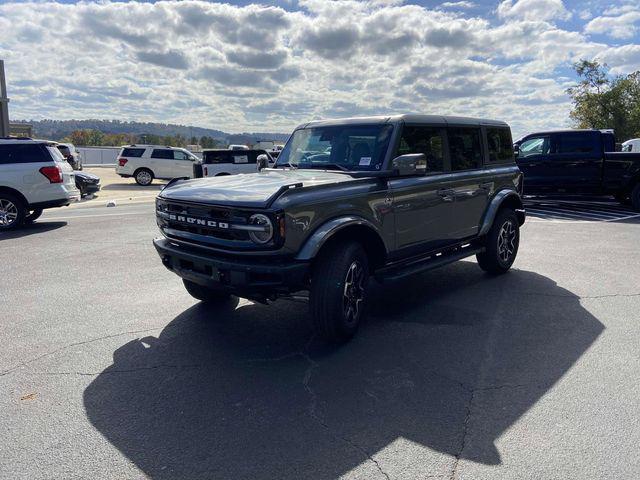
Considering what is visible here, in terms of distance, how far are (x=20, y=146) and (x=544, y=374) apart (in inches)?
433

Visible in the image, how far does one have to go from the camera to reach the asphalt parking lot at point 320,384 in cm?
278

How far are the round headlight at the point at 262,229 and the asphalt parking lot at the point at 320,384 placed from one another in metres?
0.97

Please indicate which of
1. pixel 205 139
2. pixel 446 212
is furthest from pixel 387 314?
pixel 205 139

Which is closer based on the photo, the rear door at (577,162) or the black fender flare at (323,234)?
the black fender flare at (323,234)

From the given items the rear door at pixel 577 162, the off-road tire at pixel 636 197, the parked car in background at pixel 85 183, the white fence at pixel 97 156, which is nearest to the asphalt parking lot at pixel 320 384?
the rear door at pixel 577 162

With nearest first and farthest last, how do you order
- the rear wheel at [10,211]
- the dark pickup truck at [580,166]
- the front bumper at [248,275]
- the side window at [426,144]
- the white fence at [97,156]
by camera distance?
the front bumper at [248,275]
the side window at [426,144]
the rear wheel at [10,211]
the dark pickup truck at [580,166]
the white fence at [97,156]

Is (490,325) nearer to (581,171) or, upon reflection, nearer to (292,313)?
(292,313)

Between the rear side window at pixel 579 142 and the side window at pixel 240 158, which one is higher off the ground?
the rear side window at pixel 579 142

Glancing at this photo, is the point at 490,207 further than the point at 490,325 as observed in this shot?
Yes

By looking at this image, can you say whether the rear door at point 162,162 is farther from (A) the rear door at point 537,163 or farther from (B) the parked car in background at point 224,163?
(A) the rear door at point 537,163

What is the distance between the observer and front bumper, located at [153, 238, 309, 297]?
3795 millimetres

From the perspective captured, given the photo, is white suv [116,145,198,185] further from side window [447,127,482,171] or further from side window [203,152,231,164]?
side window [447,127,482,171]

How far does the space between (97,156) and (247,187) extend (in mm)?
45681

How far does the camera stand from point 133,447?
287cm
